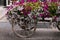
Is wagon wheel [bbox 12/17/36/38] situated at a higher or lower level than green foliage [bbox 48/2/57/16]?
lower

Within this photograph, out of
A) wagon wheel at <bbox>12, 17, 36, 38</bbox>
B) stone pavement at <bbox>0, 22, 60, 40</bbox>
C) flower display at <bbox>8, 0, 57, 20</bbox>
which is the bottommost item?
stone pavement at <bbox>0, 22, 60, 40</bbox>

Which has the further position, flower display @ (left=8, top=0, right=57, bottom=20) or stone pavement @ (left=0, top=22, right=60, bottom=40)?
stone pavement @ (left=0, top=22, right=60, bottom=40)

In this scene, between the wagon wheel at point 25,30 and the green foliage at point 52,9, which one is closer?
the green foliage at point 52,9

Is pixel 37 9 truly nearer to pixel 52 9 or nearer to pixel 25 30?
pixel 52 9

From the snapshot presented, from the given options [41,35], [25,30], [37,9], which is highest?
[37,9]

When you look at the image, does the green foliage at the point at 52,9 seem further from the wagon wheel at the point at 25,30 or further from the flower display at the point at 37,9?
the wagon wheel at the point at 25,30

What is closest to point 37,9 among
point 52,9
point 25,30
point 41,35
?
point 52,9

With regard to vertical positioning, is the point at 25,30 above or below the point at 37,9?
below

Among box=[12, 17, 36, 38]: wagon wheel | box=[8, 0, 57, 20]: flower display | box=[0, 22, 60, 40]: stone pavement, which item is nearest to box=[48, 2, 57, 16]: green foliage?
box=[8, 0, 57, 20]: flower display

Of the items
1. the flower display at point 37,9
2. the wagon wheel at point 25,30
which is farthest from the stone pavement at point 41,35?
the flower display at point 37,9

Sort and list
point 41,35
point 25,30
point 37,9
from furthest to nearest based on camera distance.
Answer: point 41,35
point 25,30
point 37,9

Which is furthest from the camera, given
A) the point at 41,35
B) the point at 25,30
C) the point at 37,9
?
the point at 41,35

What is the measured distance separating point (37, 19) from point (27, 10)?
1.43 ft

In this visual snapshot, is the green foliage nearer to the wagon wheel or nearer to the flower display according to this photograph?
the flower display
